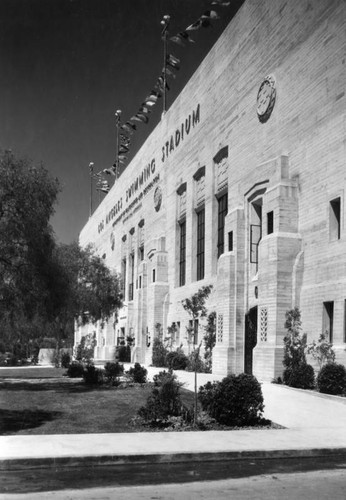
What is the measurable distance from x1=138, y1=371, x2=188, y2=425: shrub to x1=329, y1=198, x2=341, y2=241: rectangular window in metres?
10.7

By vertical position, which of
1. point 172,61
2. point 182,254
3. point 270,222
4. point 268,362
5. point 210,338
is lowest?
point 268,362

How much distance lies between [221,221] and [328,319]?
46.9 ft

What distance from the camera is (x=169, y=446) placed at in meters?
11.6

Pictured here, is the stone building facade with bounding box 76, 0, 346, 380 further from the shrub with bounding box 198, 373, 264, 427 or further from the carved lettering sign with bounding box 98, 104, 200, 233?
the shrub with bounding box 198, 373, 264, 427

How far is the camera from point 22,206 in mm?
22125

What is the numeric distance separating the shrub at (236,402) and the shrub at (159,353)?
24863 mm

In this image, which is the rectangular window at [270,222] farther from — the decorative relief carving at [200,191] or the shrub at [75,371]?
the decorative relief carving at [200,191]

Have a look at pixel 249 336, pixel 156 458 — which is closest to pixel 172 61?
pixel 249 336

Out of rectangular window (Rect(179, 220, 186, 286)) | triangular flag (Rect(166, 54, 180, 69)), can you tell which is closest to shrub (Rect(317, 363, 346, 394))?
rectangular window (Rect(179, 220, 186, 286))

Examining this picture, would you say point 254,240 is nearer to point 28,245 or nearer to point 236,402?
point 28,245

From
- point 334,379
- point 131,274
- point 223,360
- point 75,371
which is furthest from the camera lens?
point 131,274

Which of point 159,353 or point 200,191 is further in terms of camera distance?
point 159,353

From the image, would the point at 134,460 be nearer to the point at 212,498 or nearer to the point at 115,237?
the point at 212,498

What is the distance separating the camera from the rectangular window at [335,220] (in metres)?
24.2
